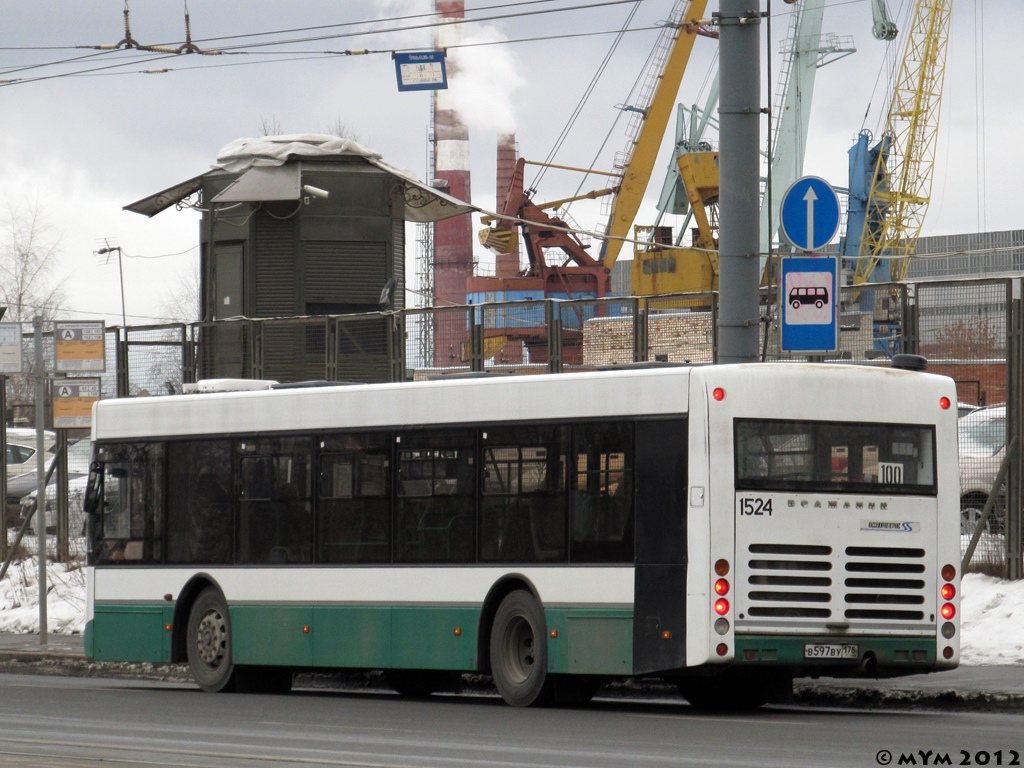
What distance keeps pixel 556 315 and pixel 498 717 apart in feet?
29.7

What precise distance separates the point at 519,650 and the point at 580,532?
115 cm

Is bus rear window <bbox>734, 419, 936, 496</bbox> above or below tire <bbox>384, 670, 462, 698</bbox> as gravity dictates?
above

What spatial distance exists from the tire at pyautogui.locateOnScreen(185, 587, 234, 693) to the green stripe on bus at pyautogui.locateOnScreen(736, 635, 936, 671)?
601 centimetres

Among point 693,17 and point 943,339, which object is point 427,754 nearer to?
point 943,339

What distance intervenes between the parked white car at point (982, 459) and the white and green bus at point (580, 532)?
4.47m

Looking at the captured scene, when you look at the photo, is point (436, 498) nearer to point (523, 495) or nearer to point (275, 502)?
point (523, 495)

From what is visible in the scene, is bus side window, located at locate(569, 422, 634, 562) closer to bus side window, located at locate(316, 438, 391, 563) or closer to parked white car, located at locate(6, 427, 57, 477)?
bus side window, located at locate(316, 438, 391, 563)

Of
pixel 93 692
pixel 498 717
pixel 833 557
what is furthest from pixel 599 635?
pixel 93 692

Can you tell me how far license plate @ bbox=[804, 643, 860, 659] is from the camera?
12.7 meters

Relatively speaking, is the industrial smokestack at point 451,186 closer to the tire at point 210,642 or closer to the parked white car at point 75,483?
the parked white car at point 75,483

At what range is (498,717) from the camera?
13008 mm

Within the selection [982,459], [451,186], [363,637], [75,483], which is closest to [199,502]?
[363,637]

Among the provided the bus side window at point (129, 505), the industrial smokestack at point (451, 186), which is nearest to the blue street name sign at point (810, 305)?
A: the bus side window at point (129, 505)

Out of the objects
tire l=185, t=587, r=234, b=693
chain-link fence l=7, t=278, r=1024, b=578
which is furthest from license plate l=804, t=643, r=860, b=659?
tire l=185, t=587, r=234, b=693
